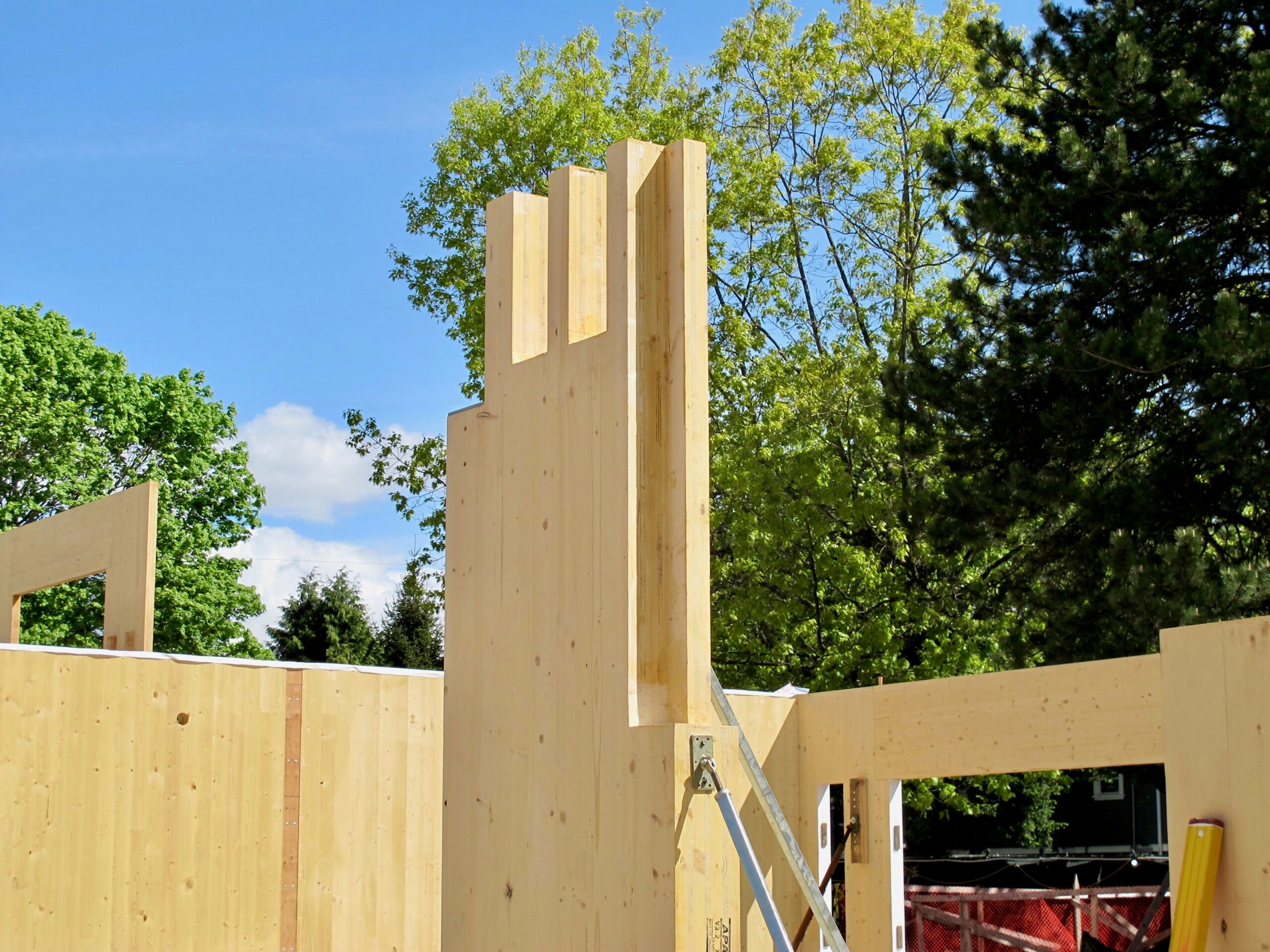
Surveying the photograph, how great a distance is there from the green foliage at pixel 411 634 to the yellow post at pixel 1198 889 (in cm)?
2502

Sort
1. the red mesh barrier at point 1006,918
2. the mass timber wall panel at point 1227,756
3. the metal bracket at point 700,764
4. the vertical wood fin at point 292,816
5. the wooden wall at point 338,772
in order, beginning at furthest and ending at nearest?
1. the red mesh barrier at point 1006,918
2. the vertical wood fin at point 292,816
3. the wooden wall at point 338,772
4. the mass timber wall panel at point 1227,756
5. the metal bracket at point 700,764

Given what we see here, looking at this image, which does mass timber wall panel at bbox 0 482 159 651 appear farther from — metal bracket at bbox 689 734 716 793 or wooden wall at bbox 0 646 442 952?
metal bracket at bbox 689 734 716 793

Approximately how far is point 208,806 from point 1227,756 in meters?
4.92

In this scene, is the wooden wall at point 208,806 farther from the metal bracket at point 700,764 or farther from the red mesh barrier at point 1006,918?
the red mesh barrier at point 1006,918

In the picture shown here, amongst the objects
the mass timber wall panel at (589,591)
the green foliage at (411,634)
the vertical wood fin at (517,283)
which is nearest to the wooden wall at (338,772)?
the mass timber wall panel at (589,591)

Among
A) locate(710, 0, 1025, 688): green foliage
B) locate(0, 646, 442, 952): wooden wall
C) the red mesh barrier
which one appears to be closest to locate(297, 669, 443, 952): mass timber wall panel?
locate(0, 646, 442, 952): wooden wall

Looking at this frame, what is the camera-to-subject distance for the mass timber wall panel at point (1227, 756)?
5.20 metres

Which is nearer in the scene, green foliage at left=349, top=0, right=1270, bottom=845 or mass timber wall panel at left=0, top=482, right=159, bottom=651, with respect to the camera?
mass timber wall panel at left=0, top=482, right=159, bottom=651

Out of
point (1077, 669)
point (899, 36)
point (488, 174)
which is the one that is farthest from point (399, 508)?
point (1077, 669)

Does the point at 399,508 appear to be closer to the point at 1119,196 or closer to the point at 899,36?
the point at 899,36

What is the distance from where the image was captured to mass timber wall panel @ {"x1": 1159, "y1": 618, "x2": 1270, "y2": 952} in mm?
5195

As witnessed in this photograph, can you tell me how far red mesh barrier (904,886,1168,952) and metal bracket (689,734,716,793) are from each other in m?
6.62

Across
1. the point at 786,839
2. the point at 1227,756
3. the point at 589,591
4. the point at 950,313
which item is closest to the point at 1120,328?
the point at 950,313

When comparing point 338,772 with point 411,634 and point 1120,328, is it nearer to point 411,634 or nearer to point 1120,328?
point 1120,328
